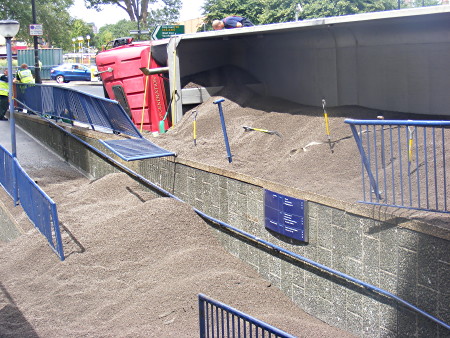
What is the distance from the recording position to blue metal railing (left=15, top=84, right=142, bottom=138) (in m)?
13.1

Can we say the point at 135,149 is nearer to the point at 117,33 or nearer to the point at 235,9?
the point at 235,9

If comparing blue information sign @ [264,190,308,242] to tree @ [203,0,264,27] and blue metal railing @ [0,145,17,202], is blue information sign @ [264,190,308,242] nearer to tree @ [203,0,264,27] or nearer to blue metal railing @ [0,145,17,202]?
blue metal railing @ [0,145,17,202]

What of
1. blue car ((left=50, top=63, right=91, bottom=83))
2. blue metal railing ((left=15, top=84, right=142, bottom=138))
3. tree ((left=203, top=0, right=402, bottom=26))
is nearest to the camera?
blue metal railing ((left=15, top=84, right=142, bottom=138))

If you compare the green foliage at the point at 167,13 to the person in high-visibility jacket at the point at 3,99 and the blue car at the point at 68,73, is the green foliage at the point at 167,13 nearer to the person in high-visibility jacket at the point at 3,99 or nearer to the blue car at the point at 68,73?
the blue car at the point at 68,73

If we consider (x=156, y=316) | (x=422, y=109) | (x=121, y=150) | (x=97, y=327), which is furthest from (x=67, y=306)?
(x=422, y=109)

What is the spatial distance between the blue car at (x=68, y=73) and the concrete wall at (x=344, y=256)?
3484 centimetres

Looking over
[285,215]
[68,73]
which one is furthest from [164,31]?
[68,73]

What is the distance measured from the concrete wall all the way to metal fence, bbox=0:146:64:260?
90.7 inches

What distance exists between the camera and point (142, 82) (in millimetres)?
14742

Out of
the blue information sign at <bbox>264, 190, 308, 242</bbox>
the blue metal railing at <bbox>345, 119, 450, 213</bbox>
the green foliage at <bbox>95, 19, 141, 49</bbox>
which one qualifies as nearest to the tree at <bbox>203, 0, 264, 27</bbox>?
the green foliage at <bbox>95, 19, 141, 49</bbox>

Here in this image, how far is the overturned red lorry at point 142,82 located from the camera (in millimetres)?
14500

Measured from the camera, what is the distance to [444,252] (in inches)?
245

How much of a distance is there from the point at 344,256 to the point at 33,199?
5.74 m

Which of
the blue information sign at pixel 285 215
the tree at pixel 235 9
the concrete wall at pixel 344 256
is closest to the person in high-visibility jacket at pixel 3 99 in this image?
the concrete wall at pixel 344 256
